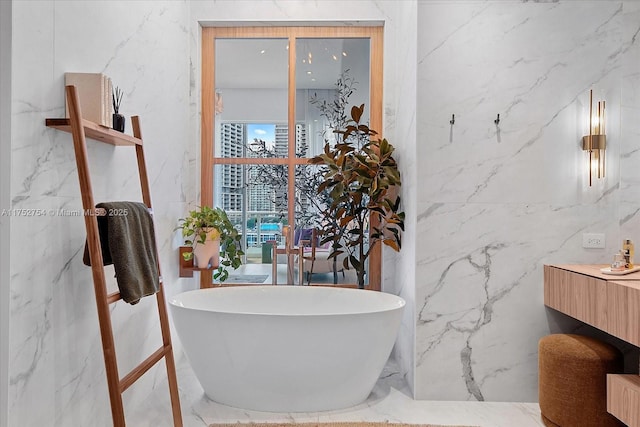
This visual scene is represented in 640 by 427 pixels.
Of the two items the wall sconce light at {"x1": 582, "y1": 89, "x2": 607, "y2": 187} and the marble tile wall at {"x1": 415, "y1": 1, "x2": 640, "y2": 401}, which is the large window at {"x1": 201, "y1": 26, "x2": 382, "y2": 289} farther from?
the wall sconce light at {"x1": 582, "y1": 89, "x2": 607, "y2": 187}

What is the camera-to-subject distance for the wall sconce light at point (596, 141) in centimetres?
287

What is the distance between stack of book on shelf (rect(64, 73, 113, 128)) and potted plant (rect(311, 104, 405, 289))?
171cm

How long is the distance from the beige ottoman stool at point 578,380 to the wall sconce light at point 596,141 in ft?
3.17

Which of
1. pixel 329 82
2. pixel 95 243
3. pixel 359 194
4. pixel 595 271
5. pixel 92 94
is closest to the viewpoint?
pixel 95 243

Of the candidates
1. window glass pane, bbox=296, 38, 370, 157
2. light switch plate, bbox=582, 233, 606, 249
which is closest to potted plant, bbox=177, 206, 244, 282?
window glass pane, bbox=296, 38, 370, 157

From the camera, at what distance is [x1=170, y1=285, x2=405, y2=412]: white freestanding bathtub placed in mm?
2609

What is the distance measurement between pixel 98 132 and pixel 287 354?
140 cm

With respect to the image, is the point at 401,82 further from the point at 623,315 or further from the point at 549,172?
the point at 623,315

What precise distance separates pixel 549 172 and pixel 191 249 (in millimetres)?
2344

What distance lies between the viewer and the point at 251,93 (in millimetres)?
3936

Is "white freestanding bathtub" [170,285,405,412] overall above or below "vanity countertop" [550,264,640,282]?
below

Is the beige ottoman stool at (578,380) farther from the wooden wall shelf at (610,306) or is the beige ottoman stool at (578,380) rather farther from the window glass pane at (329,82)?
the window glass pane at (329,82)

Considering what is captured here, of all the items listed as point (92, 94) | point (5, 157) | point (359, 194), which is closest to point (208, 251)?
point (359, 194)

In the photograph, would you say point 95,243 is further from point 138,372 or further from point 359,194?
point 359,194
